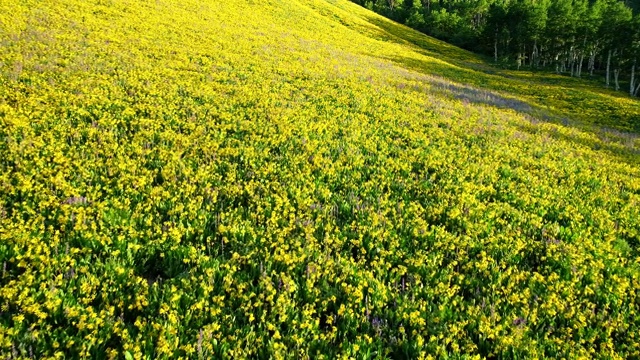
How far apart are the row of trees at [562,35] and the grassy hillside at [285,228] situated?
2129 inches

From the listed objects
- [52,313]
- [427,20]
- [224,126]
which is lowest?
[52,313]

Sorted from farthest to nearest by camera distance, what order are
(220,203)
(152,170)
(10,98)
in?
(10,98), (152,170), (220,203)

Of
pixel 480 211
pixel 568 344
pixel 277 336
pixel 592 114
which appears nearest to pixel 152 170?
pixel 277 336

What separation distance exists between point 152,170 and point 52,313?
4168 millimetres

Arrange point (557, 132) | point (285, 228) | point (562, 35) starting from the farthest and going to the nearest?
point (562, 35) → point (557, 132) → point (285, 228)

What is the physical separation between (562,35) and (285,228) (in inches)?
3126

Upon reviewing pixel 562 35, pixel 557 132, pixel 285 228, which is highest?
pixel 562 35

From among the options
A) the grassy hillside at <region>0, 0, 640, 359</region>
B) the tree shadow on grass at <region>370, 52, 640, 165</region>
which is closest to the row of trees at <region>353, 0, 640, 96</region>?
the tree shadow on grass at <region>370, 52, 640, 165</region>

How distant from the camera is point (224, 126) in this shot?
11.1m

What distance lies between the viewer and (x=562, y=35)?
66.9 meters

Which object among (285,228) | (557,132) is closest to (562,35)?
(557,132)

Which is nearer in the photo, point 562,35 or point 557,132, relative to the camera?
point 557,132

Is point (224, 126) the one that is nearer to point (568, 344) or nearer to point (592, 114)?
point (568, 344)

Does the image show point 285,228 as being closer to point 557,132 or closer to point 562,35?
point 557,132
